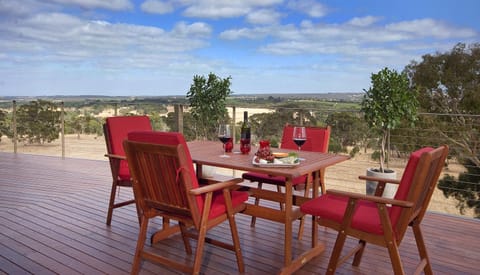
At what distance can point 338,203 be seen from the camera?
244 centimetres

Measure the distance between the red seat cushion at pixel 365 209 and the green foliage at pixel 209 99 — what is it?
3.35 m

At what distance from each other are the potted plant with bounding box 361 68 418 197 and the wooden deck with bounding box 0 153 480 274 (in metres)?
1.09

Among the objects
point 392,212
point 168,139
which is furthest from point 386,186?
point 168,139

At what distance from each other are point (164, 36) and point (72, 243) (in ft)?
35.7

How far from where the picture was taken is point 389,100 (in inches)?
171

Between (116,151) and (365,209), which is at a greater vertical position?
(116,151)

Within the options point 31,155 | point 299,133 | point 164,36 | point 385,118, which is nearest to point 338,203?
point 299,133

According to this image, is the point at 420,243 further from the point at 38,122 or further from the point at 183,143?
the point at 38,122

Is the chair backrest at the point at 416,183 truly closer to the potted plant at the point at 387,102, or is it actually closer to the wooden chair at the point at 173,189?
the wooden chair at the point at 173,189

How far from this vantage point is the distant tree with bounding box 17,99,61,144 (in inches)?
312

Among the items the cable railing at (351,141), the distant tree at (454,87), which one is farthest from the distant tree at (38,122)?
the distant tree at (454,87)

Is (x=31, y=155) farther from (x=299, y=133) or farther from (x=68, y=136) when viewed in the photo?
(x=299, y=133)

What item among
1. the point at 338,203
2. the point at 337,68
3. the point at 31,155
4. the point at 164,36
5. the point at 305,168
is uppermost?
the point at 164,36

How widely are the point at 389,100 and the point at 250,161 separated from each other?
244 centimetres
